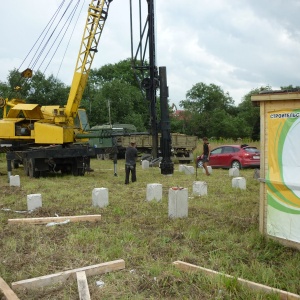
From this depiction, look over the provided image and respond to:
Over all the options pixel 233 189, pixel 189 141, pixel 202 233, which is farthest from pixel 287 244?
pixel 189 141

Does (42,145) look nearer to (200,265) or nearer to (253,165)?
(253,165)

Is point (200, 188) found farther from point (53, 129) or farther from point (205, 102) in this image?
point (205, 102)

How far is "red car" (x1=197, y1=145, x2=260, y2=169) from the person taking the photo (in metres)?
20.3

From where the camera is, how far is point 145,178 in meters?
16.3

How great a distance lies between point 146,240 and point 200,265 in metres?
1.36

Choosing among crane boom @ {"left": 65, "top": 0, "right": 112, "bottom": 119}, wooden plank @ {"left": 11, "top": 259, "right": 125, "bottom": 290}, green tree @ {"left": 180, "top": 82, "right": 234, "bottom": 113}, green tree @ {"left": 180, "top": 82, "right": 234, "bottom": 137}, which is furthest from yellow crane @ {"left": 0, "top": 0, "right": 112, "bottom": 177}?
green tree @ {"left": 180, "top": 82, "right": 234, "bottom": 113}

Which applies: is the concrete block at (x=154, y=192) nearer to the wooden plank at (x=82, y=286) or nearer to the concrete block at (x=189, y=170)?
the wooden plank at (x=82, y=286)

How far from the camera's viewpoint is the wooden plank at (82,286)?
4.47 m

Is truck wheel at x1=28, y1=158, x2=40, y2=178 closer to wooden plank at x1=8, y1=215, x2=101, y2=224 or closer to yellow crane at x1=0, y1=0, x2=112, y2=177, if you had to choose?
yellow crane at x1=0, y1=0, x2=112, y2=177

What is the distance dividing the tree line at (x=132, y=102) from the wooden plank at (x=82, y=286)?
645 inches

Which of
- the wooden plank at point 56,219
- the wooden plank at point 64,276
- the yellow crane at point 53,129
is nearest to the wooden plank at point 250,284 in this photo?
the wooden plank at point 64,276

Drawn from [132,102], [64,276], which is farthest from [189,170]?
[132,102]

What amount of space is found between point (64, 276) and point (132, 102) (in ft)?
149

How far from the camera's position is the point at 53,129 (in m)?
17.5
